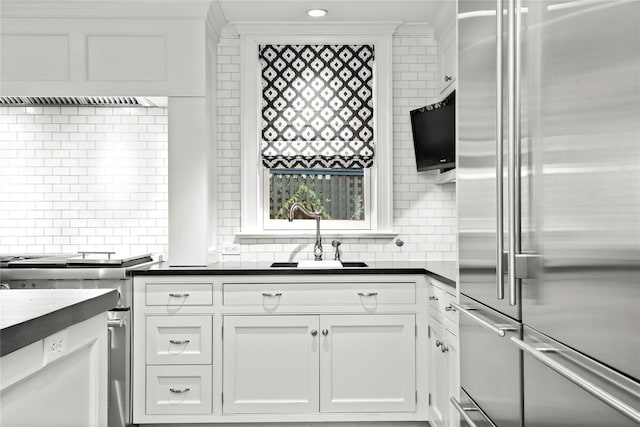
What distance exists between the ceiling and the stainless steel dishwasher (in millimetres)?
1719

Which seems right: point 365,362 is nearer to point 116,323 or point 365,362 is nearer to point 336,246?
point 336,246

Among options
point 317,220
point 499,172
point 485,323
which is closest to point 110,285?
point 317,220

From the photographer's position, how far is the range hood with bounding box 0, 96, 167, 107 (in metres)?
3.38

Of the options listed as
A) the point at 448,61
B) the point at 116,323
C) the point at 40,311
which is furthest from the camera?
the point at 448,61

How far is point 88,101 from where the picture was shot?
3.54 metres

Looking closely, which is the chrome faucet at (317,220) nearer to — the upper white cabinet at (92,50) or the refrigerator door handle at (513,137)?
the upper white cabinet at (92,50)

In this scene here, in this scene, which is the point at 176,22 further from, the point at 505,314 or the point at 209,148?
the point at 505,314

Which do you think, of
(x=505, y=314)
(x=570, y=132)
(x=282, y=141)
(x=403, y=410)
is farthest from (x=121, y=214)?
(x=570, y=132)

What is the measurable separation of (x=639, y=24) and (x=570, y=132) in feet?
0.89

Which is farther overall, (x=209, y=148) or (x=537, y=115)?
(x=209, y=148)

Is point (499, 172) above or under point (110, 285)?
above

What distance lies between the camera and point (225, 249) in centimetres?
376

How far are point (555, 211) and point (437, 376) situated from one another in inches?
72.2

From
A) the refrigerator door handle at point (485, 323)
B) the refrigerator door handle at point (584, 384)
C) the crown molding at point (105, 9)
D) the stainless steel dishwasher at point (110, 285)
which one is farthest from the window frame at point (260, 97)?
the refrigerator door handle at point (584, 384)
